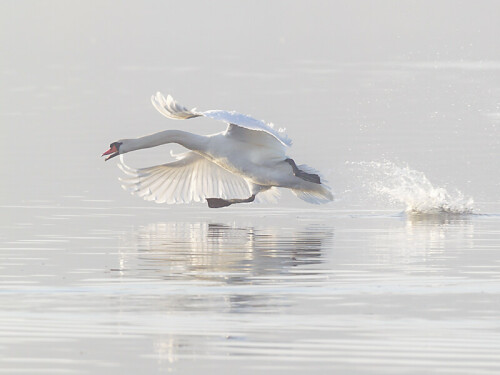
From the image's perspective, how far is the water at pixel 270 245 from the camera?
1105 centimetres

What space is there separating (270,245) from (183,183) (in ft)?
15.1

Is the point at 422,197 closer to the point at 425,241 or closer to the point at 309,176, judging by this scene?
the point at 309,176

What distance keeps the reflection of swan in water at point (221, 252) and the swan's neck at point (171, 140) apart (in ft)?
2.87

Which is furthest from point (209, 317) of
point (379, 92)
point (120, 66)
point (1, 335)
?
point (120, 66)

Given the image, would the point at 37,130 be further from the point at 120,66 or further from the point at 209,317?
the point at 120,66

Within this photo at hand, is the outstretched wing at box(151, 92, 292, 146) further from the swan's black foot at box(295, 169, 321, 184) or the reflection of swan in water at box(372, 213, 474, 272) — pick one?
the reflection of swan in water at box(372, 213, 474, 272)

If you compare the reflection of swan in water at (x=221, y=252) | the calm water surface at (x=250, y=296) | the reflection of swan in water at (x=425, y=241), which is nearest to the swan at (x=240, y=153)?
the calm water surface at (x=250, y=296)

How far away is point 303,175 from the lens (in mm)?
19406

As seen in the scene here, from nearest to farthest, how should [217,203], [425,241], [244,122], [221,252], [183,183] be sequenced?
[221,252] → [425,241] → [244,122] → [217,203] → [183,183]

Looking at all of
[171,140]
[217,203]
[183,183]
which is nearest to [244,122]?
[171,140]

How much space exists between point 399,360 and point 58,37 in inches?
3476

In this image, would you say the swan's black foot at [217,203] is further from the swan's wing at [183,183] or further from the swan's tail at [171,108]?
the swan's tail at [171,108]

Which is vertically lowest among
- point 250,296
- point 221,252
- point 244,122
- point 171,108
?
point 250,296

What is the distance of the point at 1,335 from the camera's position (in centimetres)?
1148
